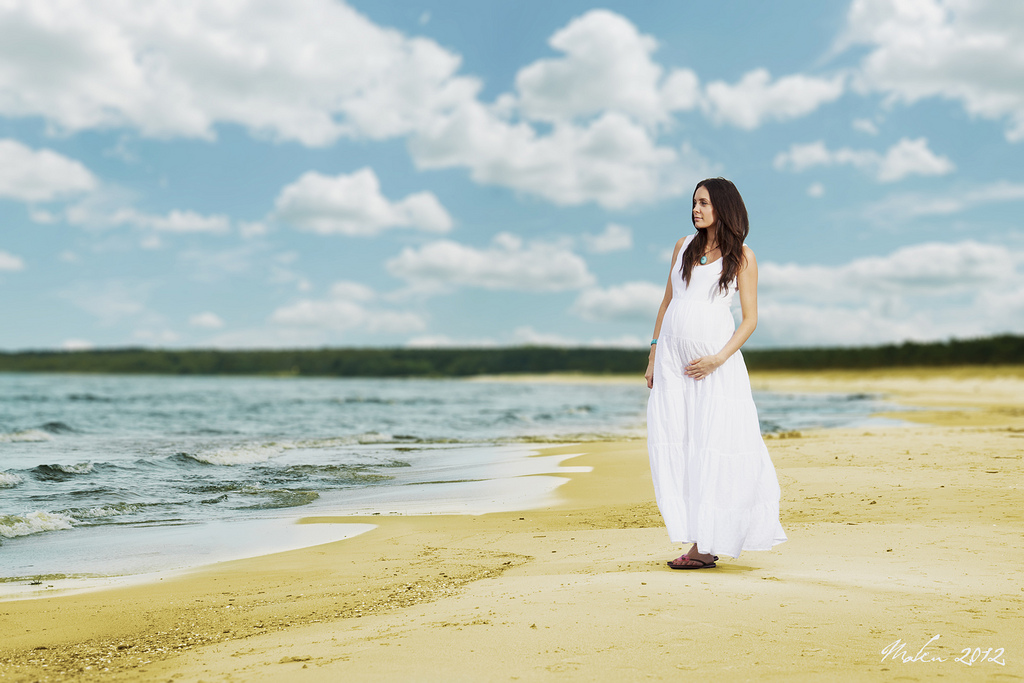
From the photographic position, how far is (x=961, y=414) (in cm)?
1894

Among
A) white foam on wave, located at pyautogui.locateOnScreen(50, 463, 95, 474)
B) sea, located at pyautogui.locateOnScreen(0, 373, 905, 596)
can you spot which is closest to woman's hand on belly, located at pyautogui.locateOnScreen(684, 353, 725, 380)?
sea, located at pyautogui.locateOnScreen(0, 373, 905, 596)

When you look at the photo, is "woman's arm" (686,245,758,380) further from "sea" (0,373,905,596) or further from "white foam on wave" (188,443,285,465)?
"white foam on wave" (188,443,285,465)

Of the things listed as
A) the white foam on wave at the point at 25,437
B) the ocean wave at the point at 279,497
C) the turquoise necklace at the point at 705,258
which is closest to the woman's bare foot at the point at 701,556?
the turquoise necklace at the point at 705,258

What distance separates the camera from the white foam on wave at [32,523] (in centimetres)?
679

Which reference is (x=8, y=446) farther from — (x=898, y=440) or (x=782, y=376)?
(x=782, y=376)

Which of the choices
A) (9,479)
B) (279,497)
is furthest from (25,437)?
(279,497)

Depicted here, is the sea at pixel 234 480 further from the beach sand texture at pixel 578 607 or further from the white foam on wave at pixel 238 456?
the beach sand texture at pixel 578 607

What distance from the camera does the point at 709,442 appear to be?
432cm

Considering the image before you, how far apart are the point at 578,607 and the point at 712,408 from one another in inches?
56.2

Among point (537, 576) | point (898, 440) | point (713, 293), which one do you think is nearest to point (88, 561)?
point (537, 576)

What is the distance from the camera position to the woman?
432 cm

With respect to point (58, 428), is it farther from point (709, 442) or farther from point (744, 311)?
point (744, 311)

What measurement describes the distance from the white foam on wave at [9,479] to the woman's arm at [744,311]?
30.2 feet

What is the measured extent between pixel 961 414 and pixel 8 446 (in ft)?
73.6
